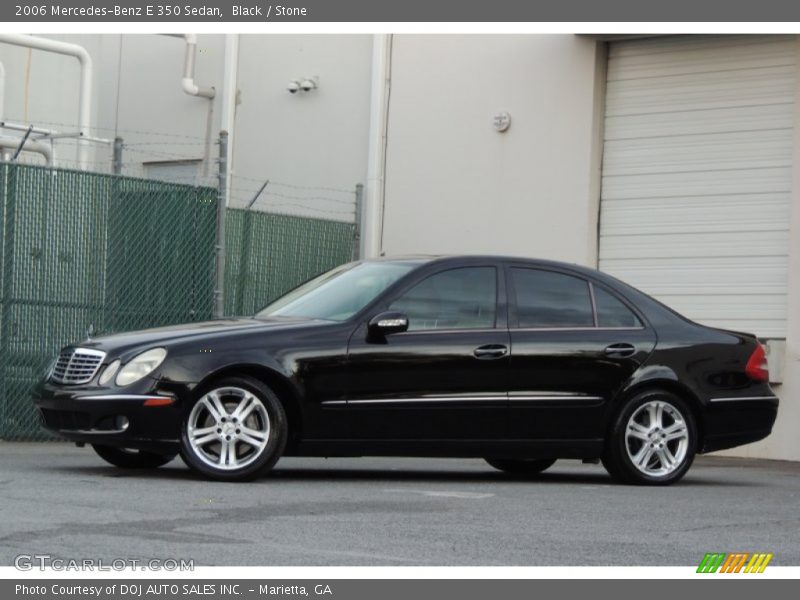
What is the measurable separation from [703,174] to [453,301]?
273 inches

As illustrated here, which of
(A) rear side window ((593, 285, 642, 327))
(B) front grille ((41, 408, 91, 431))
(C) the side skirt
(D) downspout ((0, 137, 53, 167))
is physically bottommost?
(C) the side skirt

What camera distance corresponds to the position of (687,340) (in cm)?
1168

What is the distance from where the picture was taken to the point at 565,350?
11.2 meters

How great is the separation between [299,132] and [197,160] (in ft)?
5.48

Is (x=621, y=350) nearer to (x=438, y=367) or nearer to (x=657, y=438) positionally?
(x=657, y=438)

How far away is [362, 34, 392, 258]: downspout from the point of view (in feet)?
64.4

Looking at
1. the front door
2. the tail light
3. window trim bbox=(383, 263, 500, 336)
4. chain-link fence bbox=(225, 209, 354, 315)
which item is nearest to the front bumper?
the front door

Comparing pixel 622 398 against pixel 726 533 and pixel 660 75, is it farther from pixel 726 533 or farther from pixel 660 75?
pixel 660 75

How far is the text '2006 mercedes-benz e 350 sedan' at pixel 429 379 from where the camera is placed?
33.8 feet

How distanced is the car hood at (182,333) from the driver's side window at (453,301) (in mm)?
651

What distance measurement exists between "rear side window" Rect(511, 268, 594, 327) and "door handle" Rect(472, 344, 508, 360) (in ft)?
0.84

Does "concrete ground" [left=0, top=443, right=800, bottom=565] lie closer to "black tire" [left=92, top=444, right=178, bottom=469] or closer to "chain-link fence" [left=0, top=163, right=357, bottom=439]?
"black tire" [left=92, top=444, right=178, bottom=469]

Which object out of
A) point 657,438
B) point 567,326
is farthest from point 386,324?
point 657,438

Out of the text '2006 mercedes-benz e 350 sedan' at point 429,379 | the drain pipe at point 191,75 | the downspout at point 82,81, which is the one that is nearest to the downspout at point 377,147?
the drain pipe at point 191,75
